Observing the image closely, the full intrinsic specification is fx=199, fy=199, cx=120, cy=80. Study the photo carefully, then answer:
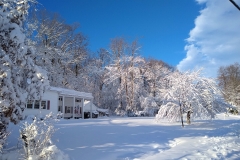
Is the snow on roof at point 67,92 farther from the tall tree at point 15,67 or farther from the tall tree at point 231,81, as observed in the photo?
the tall tree at point 231,81

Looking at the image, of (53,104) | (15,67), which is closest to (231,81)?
(53,104)

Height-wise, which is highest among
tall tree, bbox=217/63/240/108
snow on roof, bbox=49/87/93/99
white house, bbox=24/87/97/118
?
tall tree, bbox=217/63/240/108

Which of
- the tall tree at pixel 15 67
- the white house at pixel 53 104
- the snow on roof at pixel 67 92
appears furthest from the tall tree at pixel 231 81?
the tall tree at pixel 15 67

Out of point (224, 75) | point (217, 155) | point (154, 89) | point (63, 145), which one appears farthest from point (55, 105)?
point (224, 75)

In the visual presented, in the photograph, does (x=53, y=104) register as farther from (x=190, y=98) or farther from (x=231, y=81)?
(x=231, y=81)

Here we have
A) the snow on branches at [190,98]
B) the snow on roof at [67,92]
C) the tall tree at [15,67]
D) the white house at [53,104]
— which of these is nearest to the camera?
the tall tree at [15,67]

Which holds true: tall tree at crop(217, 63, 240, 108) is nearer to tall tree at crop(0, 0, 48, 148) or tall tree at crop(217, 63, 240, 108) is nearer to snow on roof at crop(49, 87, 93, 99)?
snow on roof at crop(49, 87, 93, 99)

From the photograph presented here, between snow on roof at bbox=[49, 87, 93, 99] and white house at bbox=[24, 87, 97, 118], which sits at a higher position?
snow on roof at bbox=[49, 87, 93, 99]

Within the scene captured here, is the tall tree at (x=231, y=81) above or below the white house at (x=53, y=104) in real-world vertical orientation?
above

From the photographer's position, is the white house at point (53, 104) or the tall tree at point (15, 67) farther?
the white house at point (53, 104)

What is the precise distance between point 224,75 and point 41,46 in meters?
40.1

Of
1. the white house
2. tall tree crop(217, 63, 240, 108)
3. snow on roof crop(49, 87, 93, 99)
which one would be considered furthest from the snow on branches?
tall tree crop(217, 63, 240, 108)

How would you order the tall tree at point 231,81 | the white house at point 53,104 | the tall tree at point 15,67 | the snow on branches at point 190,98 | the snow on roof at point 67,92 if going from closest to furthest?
the tall tree at point 15,67, the snow on branches at point 190,98, the white house at point 53,104, the snow on roof at point 67,92, the tall tree at point 231,81

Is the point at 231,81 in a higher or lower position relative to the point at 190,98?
higher
